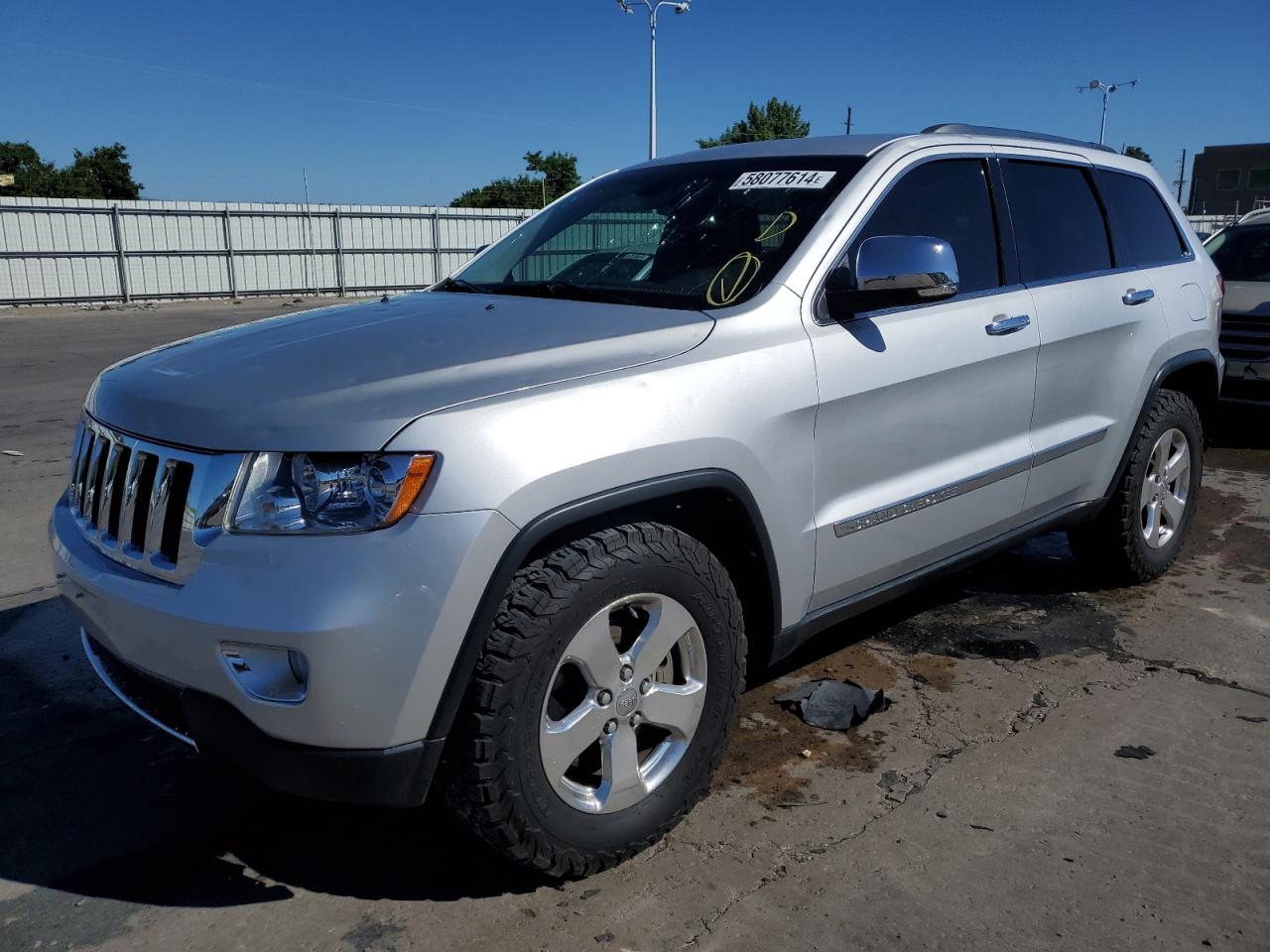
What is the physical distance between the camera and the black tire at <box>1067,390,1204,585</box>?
4.31 meters

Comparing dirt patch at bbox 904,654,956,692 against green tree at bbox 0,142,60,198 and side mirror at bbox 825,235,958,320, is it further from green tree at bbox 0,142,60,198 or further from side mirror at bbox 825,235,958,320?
green tree at bbox 0,142,60,198

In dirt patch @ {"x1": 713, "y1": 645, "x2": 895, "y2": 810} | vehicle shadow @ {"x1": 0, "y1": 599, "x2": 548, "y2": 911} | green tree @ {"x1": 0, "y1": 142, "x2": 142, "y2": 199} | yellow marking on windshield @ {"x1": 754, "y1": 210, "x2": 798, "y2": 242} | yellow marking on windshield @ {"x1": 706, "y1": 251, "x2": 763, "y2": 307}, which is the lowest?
vehicle shadow @ {"x1": 0, "y1": 599, "x2": 548, "y2": 911}

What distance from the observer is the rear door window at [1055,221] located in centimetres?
377

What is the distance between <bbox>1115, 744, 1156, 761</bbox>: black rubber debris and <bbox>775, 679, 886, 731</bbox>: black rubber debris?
726 mm

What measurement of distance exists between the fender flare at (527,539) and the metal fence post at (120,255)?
888 inches

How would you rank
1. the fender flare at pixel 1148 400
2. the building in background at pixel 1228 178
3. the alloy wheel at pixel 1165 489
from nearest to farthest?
the fender flare at pixel 1148 400
the alloy wheel at pixel 1165 489
the building in background at pixel 1228 178

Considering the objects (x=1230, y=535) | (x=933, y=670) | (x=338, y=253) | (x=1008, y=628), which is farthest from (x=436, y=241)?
(x=933, y=670)

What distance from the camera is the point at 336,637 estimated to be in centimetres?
204

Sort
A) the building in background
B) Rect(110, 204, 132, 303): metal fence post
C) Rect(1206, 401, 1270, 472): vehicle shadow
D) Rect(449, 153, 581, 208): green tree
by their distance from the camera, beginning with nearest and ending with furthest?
1. Rect(1206, 401, 1270, 472): vehicle shadow
2. Rect(110, 204, 132, 303): metal fence post
3. Rect(449, 153, 581, 208): green tree
4. the building in background

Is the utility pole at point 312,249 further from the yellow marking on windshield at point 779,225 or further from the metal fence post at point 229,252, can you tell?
the yellow marking on windshield at point 779,225

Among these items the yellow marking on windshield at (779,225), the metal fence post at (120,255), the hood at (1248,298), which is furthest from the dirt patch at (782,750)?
the metal fence post at (120,255)

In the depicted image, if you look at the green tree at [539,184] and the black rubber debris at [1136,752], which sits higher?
the green tree at [539,184]

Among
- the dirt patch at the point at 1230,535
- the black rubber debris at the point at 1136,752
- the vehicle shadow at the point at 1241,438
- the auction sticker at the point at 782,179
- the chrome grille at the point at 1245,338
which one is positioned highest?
the auction sticker at the point at 782,179

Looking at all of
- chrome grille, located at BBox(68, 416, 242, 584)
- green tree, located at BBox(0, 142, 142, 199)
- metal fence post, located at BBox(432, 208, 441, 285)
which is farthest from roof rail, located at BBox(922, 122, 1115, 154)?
green tree, located at BBox(0, 142, 142, 199)
